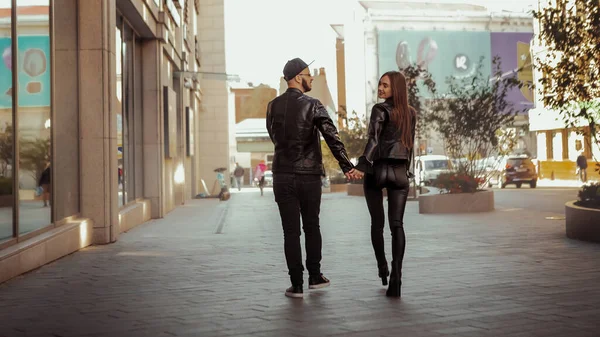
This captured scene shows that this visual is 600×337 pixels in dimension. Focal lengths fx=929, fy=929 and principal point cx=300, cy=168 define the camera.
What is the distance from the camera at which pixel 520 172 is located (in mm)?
38562

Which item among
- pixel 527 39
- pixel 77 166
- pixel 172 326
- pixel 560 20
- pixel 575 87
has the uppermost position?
pixel 527 39

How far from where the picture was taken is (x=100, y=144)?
40.4 feet

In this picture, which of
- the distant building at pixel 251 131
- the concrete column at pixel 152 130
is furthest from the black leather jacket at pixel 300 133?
the distant building at pixel 251 131

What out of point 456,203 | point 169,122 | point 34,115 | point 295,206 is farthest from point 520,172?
point 295,206

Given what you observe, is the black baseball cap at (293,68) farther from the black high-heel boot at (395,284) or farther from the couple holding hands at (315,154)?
the black high-heel boot at (395,284)

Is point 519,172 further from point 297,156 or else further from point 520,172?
Result: point 297,156

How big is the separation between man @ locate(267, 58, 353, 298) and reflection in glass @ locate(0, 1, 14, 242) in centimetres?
309

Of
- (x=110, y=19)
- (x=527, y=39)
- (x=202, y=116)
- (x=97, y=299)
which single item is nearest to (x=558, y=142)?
(x=202, y=116)

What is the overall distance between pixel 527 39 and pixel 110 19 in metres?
80.0

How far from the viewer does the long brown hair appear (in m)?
6.99

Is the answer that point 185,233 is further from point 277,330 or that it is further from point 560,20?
point 277,330

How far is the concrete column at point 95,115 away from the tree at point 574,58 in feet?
19.2

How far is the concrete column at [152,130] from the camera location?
19.2m

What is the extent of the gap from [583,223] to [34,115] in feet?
21.8
